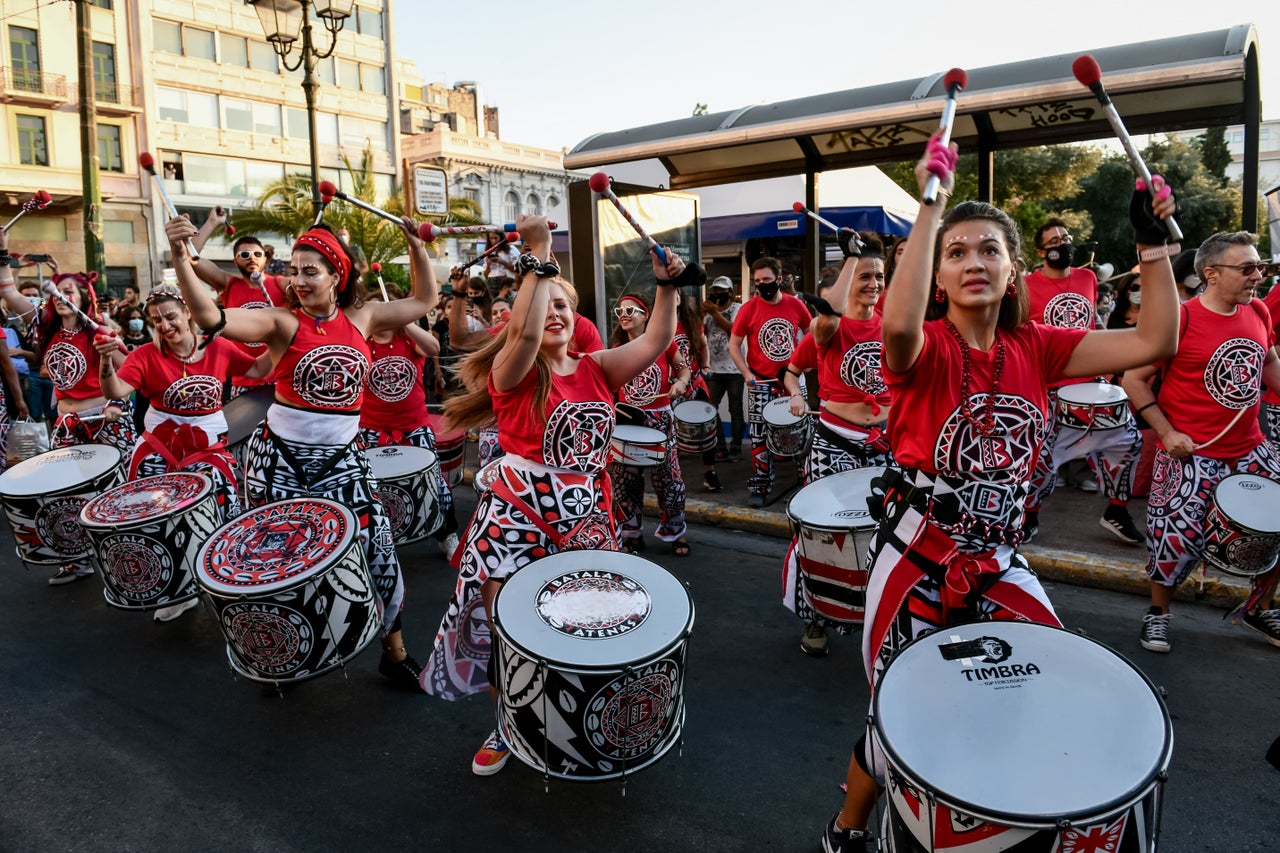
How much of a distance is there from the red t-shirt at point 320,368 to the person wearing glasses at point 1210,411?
388cm

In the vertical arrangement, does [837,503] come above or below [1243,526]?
above

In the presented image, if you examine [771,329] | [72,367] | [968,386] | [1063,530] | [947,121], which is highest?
[947,121]

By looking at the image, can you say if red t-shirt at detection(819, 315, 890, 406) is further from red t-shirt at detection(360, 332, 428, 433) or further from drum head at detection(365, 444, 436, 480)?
red t-shirt at detection(360, 332, 428, 433)

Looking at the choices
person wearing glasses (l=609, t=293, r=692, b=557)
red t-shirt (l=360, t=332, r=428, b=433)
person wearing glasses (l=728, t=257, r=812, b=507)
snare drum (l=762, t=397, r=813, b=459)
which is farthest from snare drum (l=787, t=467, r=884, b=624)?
person wearing glasses (l=728, t=257, r=812, b=507)

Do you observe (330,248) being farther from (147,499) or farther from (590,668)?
(590,668)

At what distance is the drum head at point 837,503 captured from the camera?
3.86m

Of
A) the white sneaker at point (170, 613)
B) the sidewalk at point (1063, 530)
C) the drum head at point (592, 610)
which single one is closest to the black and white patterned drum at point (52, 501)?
the white sneaker at point (170, 613)

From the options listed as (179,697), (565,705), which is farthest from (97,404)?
(565,705)

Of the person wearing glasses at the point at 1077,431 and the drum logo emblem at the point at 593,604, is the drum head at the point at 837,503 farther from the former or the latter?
the person wearing glasses at the point at 1077,431

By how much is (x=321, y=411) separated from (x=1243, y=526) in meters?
4.37

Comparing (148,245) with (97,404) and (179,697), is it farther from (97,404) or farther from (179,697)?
(179,697)

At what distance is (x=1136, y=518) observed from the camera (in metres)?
6.89

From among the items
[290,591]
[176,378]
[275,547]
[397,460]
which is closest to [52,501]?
[176,378]

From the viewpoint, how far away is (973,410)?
8.02ft
